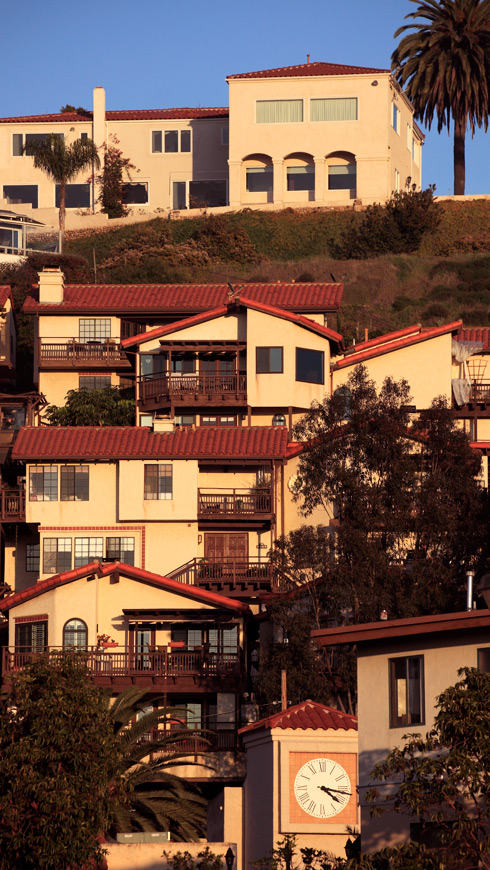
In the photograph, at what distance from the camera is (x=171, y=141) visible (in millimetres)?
105688

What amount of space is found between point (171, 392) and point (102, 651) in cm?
1464

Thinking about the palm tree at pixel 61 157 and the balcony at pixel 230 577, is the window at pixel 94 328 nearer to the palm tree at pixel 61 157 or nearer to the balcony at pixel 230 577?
the balcony at pixel 230 577

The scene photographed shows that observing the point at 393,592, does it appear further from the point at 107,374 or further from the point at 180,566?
the point at 107,374

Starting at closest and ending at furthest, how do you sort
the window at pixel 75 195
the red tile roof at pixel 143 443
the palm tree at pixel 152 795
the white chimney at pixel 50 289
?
the palm tree at pixel 152 795, the red tile roof at pixel 143 443, the white chimney at pixel 50 289, the window at pixel 75 195

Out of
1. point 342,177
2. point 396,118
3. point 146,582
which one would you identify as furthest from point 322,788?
point 396,118

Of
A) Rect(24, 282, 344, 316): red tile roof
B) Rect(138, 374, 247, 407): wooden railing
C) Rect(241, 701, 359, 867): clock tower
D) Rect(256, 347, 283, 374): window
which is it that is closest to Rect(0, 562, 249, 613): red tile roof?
Rect(138, 374, 247, 407): wooden railing

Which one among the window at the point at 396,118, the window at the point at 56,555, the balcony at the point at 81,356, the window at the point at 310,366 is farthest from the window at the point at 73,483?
the window at the point at 396,118

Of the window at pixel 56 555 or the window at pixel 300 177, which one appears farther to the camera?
the window at pixel 300 177

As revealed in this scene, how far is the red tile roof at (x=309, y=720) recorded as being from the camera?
33781mm

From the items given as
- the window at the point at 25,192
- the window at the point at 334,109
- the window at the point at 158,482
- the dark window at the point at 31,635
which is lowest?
the dark window at the point at 31,635

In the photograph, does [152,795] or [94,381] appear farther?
[94,381]

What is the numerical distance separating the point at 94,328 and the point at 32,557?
12676mm

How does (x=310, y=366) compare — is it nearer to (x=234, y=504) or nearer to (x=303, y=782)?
(x=234, y=504)

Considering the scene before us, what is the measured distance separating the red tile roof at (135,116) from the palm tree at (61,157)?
8751 millimetres
